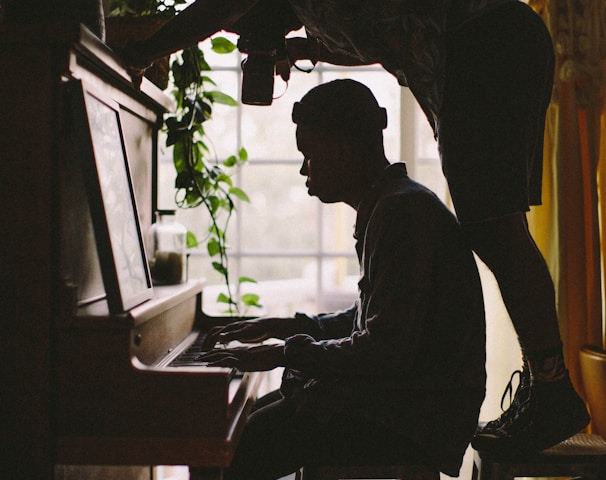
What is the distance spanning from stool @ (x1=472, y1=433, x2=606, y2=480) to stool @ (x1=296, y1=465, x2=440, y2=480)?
139 millimetres

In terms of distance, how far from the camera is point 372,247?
4.03 feet

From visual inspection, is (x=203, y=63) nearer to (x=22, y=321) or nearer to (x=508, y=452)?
(x=22, y=321)

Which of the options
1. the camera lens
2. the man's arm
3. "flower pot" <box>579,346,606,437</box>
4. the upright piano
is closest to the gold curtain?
"flower pot" <box>579,346,606,437</box>

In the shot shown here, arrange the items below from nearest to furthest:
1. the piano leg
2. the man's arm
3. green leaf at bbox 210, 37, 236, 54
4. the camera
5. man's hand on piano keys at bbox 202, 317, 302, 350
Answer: the piano leg → man's hand on piano keys at bbox 202, 317, 302, 350 → the camera → the man's arm → green leaf at bbox 210, 37, 236, 54

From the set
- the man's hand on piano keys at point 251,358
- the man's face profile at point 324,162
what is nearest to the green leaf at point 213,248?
the man's face profile at point 324,162

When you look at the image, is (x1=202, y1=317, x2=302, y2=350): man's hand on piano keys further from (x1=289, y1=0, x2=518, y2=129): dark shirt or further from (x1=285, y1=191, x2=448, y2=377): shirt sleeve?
(x1=289, y1=0, x2=518, y2=129): dark shirt

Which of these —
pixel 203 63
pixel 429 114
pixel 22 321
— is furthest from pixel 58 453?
pixel 203 63

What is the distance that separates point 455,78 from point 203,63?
1.17m

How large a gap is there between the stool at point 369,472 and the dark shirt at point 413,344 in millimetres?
35

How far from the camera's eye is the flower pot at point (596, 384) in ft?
6.19

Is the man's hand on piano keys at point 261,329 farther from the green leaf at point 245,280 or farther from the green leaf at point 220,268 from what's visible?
the green leaf at point 245,280

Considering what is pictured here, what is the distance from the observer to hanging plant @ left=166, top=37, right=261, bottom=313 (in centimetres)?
211

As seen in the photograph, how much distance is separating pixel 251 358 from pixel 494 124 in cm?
66

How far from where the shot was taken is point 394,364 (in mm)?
1162
